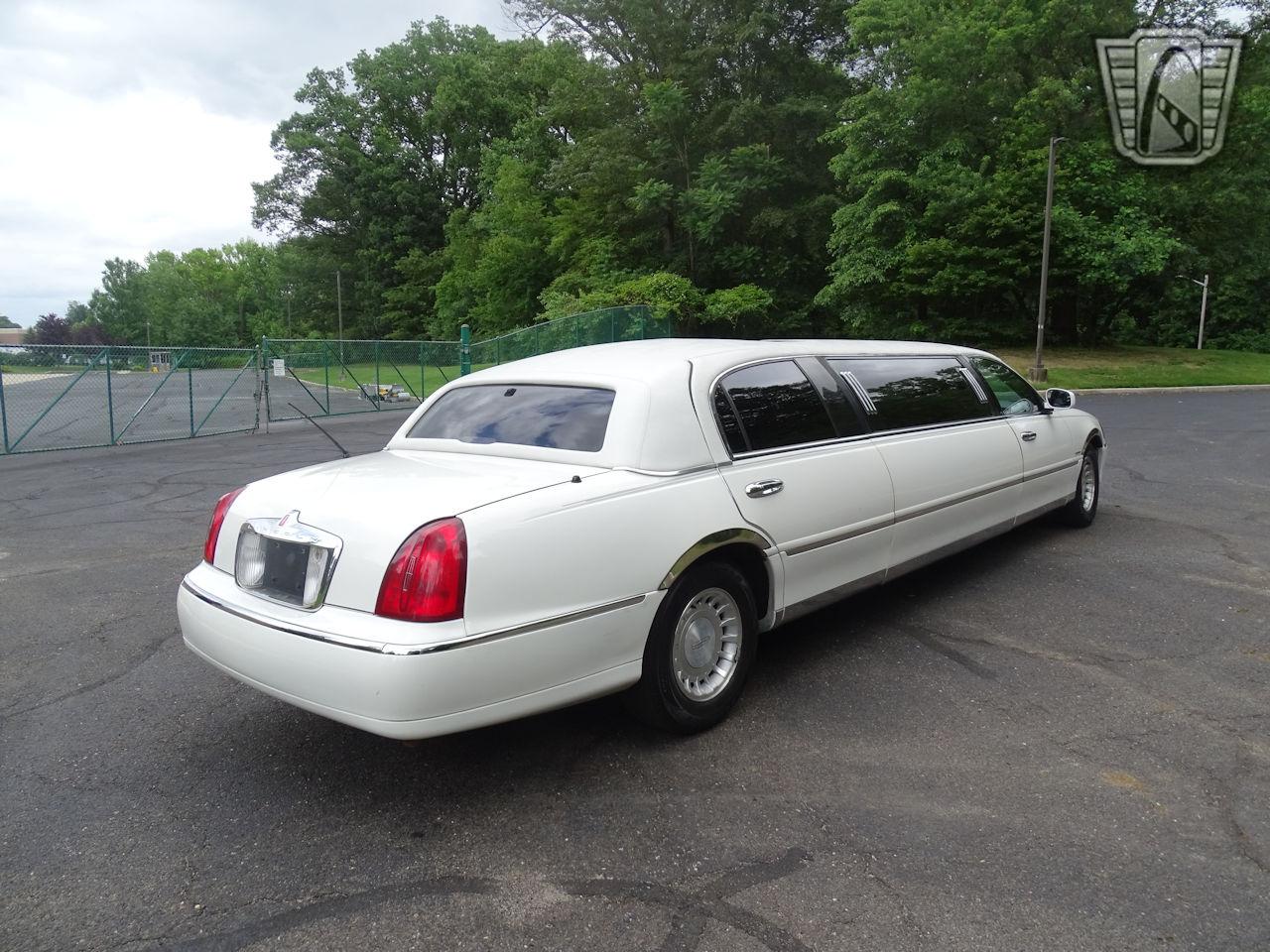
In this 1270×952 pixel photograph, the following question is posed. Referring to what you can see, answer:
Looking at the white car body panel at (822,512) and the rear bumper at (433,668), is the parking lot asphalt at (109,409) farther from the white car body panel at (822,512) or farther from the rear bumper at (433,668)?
the white car body panel at (822,512)

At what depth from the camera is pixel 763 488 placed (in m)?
A: 3.75

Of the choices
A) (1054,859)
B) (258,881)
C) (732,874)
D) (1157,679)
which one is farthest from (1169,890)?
(258,881)

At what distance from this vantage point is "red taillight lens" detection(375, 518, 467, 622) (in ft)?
9.05

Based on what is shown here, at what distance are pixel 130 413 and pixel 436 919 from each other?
1682 cm

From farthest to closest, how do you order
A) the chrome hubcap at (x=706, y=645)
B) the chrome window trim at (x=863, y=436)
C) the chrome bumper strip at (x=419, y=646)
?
the chrome window trim at (x=863, y=436)
the chrome hubcap at (x=706, y=645)
the chrome bumper strip at (x=419, y=646)

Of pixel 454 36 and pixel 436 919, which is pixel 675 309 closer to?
pixel 436 919

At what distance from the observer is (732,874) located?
8.44 feet

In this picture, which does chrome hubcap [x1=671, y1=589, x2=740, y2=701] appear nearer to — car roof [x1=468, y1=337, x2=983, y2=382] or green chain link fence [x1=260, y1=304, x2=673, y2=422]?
car roof [x1=468, y1=337, x2=983, y2=382]

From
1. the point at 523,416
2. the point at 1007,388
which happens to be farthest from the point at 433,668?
the point at 1007,388

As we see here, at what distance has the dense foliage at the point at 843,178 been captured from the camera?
28109mm

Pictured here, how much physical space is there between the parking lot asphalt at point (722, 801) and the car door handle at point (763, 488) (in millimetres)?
929

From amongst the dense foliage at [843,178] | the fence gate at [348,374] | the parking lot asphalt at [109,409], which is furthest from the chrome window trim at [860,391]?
the dense foliage at [843,178]

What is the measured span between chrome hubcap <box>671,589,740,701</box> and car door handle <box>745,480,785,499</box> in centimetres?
44

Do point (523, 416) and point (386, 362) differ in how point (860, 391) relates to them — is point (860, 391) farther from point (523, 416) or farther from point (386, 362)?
point (386, 362)
